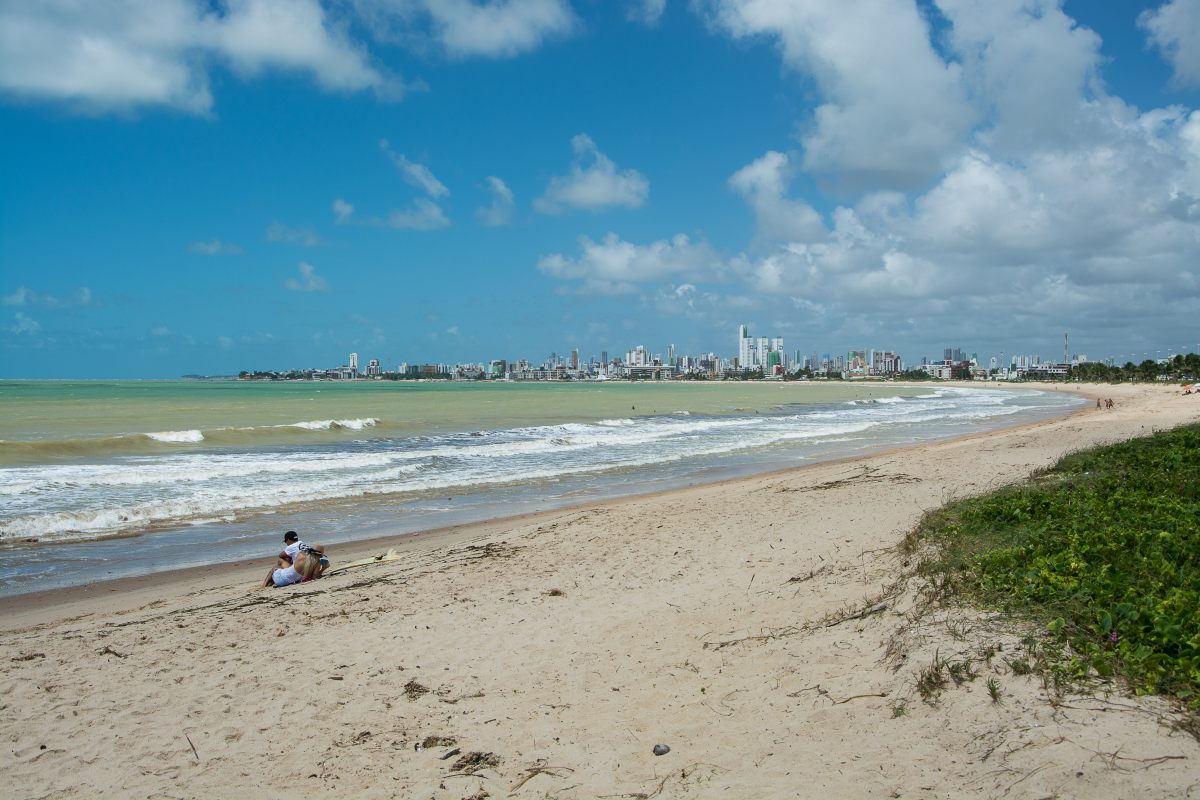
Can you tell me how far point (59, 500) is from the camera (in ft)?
52.0

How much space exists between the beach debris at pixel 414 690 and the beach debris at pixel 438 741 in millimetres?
682

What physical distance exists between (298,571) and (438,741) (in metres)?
5.60

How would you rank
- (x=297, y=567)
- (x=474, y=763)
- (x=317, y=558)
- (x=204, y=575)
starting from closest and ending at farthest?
(x=474, y=763), (x=297, y=567), (x=317, y=558), (x=204, y=575)

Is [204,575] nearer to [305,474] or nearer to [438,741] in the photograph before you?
[438,741]

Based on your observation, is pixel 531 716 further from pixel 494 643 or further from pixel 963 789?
pixel 963 789

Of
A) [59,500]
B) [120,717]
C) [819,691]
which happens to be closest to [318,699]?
[120,717]

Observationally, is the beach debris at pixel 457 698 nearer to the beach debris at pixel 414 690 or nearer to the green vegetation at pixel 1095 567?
the beach debris at pixel 414 690

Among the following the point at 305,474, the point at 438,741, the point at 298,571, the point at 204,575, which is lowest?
the point at 204,575

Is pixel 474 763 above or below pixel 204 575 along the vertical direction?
above

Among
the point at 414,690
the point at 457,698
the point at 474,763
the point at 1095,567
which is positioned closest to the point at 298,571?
the point at 414,690

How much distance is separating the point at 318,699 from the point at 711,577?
4287 millimetres

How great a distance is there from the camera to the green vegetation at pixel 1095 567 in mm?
4160

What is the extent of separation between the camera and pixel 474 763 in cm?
458

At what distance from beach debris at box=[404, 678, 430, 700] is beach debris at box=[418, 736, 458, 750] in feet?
2.24
